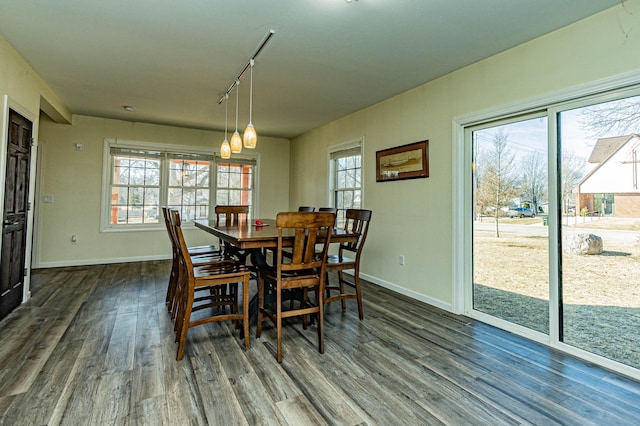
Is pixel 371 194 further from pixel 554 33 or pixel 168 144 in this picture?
pixel 168 144

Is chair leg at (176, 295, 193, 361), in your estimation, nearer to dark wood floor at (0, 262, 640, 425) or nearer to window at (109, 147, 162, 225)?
dark wood floor at (0, 262, 640, 425)

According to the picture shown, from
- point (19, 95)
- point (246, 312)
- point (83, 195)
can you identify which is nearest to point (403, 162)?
point (246, 312)

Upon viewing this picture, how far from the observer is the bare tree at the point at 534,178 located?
2609 millimetres

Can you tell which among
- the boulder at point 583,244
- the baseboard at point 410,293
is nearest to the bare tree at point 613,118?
the boulder at point 583,244

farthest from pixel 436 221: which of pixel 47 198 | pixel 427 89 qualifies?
pixel 47 198

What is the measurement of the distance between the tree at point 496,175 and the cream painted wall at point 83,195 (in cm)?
513

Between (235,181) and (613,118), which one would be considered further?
(235,181)

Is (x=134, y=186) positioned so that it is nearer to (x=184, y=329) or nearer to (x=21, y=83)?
(x=21, y=83)

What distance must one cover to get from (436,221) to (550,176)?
3.75 feet

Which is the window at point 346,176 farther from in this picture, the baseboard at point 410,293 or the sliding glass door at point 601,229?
the sliding glass door at point 601,229

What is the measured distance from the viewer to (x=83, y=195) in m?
5.21

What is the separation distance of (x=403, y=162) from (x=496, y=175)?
111cm

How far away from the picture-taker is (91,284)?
4.04 metres

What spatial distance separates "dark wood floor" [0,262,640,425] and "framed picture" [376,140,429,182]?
167cm
